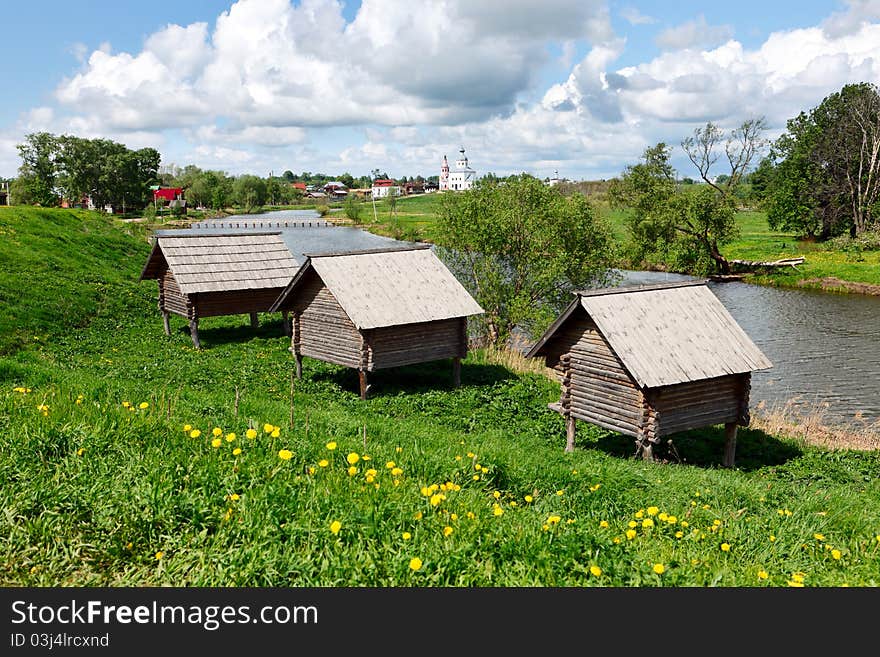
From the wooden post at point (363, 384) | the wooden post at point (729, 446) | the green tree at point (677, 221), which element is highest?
the green tree at point (677, 221)

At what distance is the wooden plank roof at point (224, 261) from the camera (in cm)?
2572

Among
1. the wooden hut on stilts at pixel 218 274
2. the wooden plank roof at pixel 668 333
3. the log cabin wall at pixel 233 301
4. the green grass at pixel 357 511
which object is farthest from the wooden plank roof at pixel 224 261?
the wooden plank roof at pixel 668 333

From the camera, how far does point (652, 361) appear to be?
47.2 ft

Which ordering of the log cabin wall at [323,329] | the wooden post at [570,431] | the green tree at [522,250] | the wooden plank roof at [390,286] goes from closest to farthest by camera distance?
the wooden post at [570,431]
the wooden plank roof at [390,286]
the log cabin wall at [323,329]
the green tree at [522,250]

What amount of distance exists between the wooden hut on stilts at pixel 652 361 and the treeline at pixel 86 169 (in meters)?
106

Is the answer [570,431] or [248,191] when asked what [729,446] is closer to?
[570,431]

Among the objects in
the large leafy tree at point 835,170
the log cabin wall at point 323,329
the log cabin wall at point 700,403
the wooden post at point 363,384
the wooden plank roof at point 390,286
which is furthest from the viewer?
the large leafy tree at point 835,170

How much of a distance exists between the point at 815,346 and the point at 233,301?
24.6 metres

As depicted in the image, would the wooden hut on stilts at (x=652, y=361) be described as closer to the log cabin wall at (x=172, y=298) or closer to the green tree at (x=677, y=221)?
the log cabin wall at (x=172, y=298)

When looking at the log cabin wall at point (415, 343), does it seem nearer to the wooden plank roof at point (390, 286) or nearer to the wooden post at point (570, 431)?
the wooden plank roof at point (390, 286)

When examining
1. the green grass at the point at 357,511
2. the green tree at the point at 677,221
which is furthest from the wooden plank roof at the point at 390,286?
the green tree at the point at 677,221

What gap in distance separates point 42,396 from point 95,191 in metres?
117

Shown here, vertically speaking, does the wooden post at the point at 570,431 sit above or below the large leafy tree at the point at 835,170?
below

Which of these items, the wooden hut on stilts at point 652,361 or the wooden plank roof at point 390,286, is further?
the wooden plank roof at point 390,286
